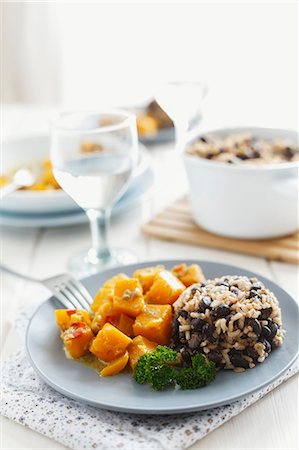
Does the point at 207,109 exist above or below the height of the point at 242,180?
below

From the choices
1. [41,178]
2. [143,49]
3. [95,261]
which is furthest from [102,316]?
[143,49]

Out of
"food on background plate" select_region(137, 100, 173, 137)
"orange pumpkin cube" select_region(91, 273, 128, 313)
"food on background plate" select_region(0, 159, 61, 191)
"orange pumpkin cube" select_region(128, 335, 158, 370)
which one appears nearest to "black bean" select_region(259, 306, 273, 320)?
"orange pumpkin cube" select_region(128, 335, 158, 370)

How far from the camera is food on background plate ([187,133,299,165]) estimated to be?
2.07 m

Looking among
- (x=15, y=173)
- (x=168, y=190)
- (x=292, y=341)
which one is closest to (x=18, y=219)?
(x=15, y=173)

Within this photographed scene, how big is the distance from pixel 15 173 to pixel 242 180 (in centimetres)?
84

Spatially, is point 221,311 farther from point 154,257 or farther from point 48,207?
point 48,207

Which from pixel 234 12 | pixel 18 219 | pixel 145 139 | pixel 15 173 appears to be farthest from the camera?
pixel 234 12

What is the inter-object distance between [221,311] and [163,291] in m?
0.19

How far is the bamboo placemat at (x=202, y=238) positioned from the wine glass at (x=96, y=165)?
0.17m

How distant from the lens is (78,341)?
1414 mm

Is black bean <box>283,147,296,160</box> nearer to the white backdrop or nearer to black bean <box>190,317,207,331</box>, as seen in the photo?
black bean <box>190,317,207,331</box>

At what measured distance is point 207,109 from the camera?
3.46m

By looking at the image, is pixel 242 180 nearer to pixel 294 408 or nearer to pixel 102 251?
pixel 102 251

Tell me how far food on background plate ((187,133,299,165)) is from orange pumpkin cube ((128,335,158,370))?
31.3 inches
